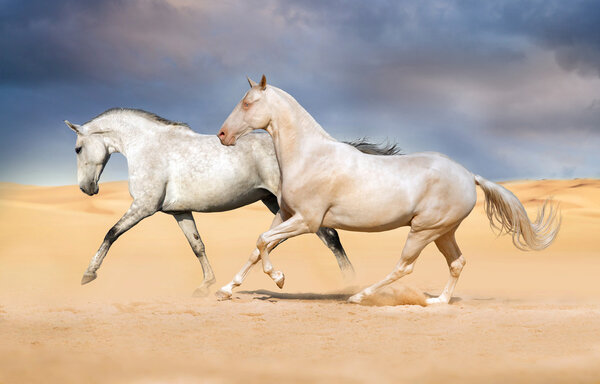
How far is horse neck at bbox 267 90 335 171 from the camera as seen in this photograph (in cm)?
702

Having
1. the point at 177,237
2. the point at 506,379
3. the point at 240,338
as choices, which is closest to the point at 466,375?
the point at 506,379

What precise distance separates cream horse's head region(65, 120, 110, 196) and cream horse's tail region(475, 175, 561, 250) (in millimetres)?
5212

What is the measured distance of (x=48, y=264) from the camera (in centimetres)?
1532

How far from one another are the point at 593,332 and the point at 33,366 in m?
4.92

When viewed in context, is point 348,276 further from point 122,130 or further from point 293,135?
point 122,130

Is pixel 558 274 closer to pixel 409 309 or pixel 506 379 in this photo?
pixel 409 309

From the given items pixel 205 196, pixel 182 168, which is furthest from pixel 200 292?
pixel 182 168

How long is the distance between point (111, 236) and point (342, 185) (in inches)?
131

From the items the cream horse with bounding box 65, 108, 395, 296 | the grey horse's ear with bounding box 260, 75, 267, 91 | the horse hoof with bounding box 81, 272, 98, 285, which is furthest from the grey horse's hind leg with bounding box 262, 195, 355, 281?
the horse hoof with bounding box 81, 272, 98, 285

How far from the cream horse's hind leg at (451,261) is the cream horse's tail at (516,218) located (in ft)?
1.78

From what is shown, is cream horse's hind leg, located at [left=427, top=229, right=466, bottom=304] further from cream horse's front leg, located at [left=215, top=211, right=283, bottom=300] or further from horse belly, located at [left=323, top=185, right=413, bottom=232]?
cream horse's front leg, located at [left=215, top=211, right=283, bottom=300]

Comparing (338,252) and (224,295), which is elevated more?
(338,252)

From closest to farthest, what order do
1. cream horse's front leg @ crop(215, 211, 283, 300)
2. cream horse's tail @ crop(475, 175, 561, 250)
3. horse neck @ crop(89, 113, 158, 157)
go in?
cream horse's front leg @ crop(215, 211, 283, 300), cream horse's tail @ crop(475, 175, 561, 250), horse neck @ crop(89, 113, 158, 157)

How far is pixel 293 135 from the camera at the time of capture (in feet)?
23.2
